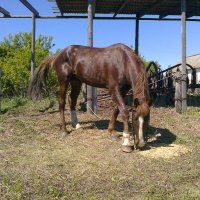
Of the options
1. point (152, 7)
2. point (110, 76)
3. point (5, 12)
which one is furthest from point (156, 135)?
point (152, 7)

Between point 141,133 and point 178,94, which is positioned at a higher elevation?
point 178,94

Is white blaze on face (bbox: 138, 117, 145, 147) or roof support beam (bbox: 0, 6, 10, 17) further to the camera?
roof support beam (bbox: 0, 6, 10, 17)

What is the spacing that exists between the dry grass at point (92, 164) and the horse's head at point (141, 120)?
237 millimetres

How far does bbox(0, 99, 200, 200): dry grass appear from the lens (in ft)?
15.1

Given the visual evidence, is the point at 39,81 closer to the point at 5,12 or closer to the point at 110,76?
the point at 110,76

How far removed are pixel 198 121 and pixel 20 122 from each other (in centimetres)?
434

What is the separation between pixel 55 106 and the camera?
11.8 m

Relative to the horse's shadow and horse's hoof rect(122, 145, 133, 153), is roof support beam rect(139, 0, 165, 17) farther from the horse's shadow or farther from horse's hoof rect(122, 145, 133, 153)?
horse's hoof rect(122, 145, 133, 153)

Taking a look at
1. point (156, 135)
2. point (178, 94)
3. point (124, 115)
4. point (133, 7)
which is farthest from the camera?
point (133, 7)

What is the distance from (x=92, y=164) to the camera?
5.73m

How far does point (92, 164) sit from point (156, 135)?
6.40 feet

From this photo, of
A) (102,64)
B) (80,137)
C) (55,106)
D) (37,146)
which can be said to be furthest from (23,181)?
(55,106)

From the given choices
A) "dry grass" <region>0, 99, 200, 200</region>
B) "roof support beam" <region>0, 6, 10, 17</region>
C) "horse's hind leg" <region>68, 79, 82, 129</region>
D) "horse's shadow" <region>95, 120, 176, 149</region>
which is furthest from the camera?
"roof support beam" <region>0, 6, 10, 17</region>

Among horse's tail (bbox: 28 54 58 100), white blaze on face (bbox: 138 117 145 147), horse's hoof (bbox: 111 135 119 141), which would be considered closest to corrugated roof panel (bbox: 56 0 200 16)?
horse's tail (bbox: 28 54 58 100)
